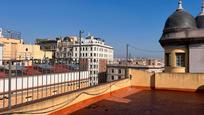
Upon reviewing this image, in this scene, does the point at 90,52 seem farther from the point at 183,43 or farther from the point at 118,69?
the point at 183,43

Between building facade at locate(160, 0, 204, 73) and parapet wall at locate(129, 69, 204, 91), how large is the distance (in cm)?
252

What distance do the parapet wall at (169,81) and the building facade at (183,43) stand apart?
99.3 inches

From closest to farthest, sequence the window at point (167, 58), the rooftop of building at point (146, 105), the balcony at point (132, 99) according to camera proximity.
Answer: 1. the balcony at point (132, 99)
2. the rooftop of building at point (146, 105)
3. the window at point (167, 58)

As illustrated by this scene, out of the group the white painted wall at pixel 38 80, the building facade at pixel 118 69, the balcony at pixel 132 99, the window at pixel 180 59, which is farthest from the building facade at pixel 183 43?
the building facade at pixel 118 69

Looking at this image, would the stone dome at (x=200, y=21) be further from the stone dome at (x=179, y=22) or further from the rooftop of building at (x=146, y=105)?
the rooftop of building at (x=146, y=105)

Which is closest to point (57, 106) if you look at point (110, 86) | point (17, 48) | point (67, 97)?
point (67, 97)

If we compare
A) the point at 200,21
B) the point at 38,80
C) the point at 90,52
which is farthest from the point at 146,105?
the point at 90,52

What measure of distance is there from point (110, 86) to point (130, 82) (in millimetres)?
3679

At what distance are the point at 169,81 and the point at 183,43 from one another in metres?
3.75

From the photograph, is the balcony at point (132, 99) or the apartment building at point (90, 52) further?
the apartment building at point (90, 52)

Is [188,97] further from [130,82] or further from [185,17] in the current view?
[185,17]

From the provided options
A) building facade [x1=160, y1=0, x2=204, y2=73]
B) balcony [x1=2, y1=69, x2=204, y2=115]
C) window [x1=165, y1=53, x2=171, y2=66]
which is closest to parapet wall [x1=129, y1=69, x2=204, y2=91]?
balcony [x1=2, y1=69, x2=204, y2=115]

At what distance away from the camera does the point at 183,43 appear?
1888cm

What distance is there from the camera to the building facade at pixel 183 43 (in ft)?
60.3
